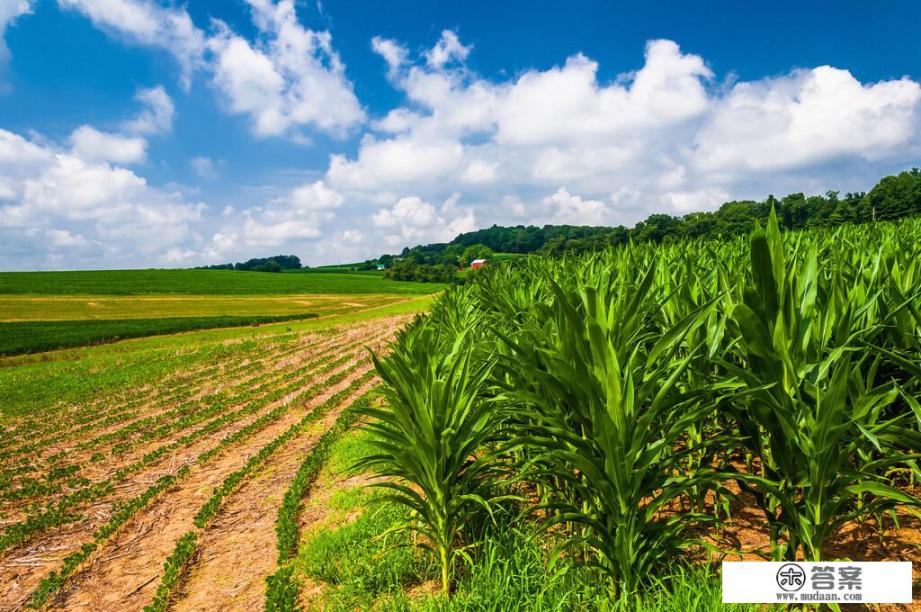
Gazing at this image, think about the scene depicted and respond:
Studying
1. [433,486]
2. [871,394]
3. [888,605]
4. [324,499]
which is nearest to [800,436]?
[871,394]

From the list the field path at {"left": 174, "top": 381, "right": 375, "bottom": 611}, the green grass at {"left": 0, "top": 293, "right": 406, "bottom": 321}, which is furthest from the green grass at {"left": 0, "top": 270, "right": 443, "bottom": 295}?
the field path at {"left": 174, "top": 381, "right": 375, "bottom": 611}

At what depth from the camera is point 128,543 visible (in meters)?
5.96

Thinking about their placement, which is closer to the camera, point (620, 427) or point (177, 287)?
point (620, 427)

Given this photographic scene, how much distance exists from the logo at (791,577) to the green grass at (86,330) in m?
37.6

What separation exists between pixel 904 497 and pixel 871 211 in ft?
231

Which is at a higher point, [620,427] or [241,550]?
[620,427]

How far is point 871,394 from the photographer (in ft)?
7.43

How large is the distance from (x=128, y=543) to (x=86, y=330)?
36526mm

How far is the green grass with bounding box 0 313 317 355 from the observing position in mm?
29406

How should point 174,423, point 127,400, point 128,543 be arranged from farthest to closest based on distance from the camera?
point 127,400
point 174,423
point 128,543

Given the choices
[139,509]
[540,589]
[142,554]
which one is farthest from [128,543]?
[540,589]

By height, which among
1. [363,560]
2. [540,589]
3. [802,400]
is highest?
[802,400]

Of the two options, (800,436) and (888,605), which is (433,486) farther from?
(888,605)

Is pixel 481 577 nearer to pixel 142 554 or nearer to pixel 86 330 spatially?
pixel 142 554
